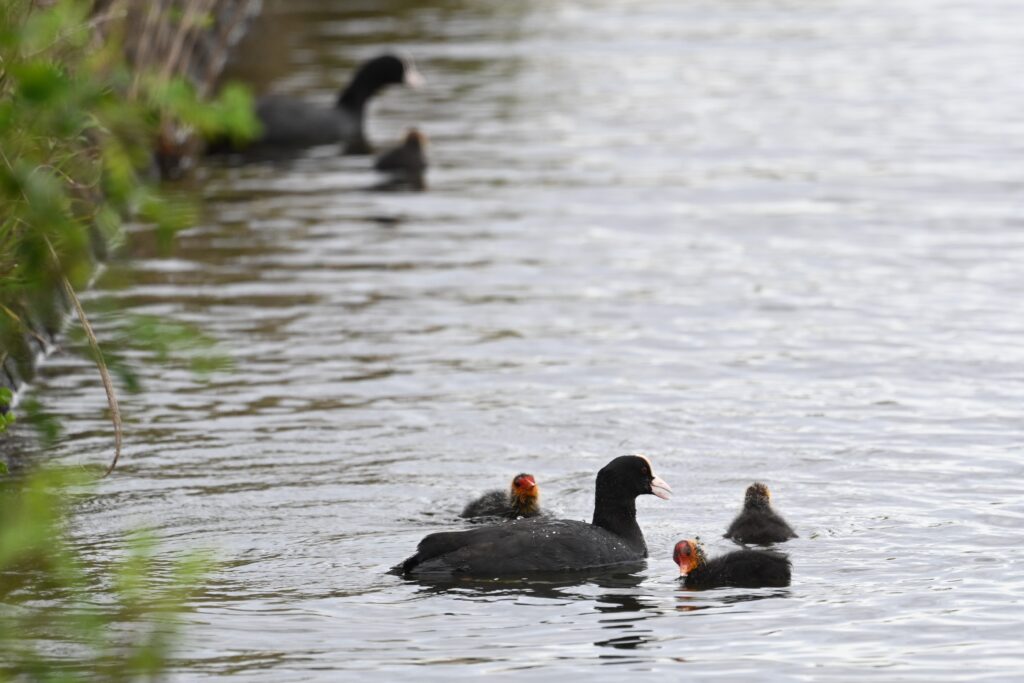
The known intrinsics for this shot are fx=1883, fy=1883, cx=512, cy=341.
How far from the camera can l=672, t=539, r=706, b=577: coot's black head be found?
9875 mm

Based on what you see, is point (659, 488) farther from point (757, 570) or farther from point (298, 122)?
point (298, 122)

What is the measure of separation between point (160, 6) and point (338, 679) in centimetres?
1603

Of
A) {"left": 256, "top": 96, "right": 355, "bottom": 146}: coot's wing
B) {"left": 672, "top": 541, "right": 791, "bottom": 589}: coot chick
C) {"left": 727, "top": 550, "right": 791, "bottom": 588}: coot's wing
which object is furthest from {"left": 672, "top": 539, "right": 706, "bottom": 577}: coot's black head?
{"left": 256, "top": 96, "right": 355, "bottom": 146}: coot's wing

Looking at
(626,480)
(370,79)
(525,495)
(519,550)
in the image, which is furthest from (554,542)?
(370,79)

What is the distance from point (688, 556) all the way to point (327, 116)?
1706 centimetres

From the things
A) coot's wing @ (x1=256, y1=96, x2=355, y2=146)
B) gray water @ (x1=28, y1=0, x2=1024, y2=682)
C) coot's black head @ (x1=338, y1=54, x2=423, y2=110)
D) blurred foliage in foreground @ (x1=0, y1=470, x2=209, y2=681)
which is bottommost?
gray water @ (x1=28, y1=0, x2=1024, y2=682)

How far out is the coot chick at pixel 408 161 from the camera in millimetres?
23688

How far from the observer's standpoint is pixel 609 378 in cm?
1465

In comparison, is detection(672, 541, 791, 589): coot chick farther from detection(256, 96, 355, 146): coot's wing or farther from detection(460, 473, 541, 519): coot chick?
detection(256, 96, 355, 146): coot's wing

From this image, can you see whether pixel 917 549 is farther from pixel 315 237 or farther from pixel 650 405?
pixel 315 237

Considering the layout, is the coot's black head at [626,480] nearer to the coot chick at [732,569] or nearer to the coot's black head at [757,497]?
the coot's black head at [757,497]

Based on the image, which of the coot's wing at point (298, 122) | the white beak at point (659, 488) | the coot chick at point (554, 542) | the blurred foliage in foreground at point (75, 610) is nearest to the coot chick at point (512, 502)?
the coot chick at point (554, 542)

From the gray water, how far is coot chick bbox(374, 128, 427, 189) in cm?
54

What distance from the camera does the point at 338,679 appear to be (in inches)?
342
